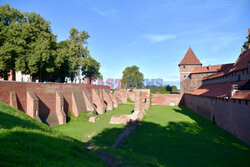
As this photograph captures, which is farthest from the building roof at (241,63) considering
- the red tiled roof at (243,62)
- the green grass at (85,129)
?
the green grass at (85,129)

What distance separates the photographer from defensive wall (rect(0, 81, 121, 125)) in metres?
14.4

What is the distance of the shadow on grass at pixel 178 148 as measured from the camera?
872cm

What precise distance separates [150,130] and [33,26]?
19.5 m

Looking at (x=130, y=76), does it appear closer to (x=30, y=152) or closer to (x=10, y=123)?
(x=10, y=123)

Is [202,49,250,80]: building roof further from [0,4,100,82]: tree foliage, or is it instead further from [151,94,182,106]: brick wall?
[0,4,100,82]: tree foliage

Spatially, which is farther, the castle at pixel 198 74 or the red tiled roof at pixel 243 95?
the castle at pixel 198 74

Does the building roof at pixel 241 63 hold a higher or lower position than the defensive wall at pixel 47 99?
higher

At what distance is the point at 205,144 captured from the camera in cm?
1228

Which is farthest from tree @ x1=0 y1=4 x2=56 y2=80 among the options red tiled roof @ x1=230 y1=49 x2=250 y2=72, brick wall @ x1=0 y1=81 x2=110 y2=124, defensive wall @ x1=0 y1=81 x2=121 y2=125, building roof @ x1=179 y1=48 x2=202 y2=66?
building roof @ x1=179 y1=48 x2=202 y2=66

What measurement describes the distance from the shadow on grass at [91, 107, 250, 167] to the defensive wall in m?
7.48

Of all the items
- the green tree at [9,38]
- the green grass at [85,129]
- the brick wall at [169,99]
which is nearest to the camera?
the green grass at [85,129]

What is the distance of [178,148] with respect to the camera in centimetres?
1145

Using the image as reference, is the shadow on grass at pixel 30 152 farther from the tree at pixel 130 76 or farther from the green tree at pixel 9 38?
the tree at pixel 130 76

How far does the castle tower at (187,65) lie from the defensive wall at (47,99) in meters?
25.1
